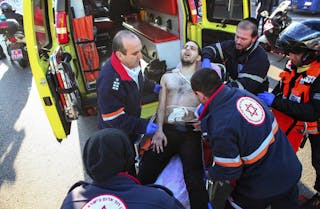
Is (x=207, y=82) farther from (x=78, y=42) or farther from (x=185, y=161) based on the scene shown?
(x=78, y=42)

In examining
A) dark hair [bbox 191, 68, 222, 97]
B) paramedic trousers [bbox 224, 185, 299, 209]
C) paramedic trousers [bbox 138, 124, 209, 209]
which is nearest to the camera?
dark hair [bbox 191, 68, 222, 97]

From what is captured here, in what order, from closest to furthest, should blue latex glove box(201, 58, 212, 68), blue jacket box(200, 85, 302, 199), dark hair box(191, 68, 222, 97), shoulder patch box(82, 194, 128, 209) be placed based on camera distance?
shoulder patch box(82, 194, 128, 209) < blue jacket box(200, 85, 302, 199) < dark hair box(191, 68, 222, 97) < blue latex glove box(201, 58, 212, 68)

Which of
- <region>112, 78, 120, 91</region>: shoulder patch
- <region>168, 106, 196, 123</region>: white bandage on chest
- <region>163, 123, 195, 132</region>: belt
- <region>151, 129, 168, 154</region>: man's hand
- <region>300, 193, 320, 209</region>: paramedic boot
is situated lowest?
<region>300, 193, 320, 209</region>: paramedic boot

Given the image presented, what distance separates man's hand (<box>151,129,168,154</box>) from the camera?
278 centimetres

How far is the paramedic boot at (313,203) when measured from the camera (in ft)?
8.87

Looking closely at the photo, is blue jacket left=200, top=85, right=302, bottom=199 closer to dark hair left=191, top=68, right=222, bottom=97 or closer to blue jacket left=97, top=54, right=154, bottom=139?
dark hair left=191, top=68, right=222, bottom=97

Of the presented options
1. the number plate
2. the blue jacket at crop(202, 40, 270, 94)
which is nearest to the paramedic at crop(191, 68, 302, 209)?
the blue jacket at crop(202, 40, 270, 94)

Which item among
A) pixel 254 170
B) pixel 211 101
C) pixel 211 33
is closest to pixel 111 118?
pixel 211 101

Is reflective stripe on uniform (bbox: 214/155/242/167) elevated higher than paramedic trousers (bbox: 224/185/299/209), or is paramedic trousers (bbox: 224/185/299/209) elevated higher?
reflective stripe on uniform (bbox: 214/155/242/167)

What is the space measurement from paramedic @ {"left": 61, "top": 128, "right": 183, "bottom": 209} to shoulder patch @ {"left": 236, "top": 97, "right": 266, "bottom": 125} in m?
0.80

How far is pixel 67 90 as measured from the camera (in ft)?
10.6

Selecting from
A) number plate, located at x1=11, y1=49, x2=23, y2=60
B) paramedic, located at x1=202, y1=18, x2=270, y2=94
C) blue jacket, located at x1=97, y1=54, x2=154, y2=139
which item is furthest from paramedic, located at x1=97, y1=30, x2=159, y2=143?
number plate, located at x1=11, y1=49, x2=23, y2=60

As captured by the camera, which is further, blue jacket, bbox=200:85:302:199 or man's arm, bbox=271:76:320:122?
man's arm, bbox=271:76:320:122

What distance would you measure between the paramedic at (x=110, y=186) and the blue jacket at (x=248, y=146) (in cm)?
62
